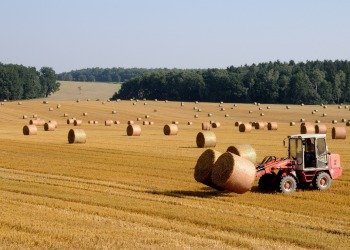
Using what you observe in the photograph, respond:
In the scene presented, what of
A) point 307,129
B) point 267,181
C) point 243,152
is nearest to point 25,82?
point 307,129

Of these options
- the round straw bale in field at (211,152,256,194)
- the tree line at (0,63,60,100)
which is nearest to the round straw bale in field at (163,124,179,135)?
the round straw bale in field at (211,152,256,194)

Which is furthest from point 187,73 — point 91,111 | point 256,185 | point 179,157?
point 256,185

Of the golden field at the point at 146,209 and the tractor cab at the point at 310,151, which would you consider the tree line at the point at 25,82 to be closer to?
the golden field at the point at 146,209

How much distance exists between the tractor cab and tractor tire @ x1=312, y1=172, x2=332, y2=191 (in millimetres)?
238

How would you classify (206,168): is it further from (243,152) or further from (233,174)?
(243,152)

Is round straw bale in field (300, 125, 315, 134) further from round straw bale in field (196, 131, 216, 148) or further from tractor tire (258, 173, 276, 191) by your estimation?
tractor tire (258, 173, 276, 191)

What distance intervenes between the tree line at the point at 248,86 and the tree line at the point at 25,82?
17700mm

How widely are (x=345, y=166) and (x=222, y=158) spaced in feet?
36.3

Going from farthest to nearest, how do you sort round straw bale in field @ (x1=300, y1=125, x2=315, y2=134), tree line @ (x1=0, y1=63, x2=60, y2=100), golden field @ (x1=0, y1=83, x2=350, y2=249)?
tree line @ (x1=0, y1=63, x2=60, y2=100) < round straw bale in field @ (x1=300, y1=125, x2=315, y2=134) < golden field @ (x1=0, y1=83, x2=350, y2=249)

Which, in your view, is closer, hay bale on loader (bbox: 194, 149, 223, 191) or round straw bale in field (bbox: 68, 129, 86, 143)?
hay bale on loader (bbox: 194, 149, 223, 191)

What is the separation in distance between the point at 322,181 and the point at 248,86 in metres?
123

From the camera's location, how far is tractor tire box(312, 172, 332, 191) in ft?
73.8

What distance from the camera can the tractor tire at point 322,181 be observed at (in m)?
22.5

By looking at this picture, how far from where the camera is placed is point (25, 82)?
150 meters
